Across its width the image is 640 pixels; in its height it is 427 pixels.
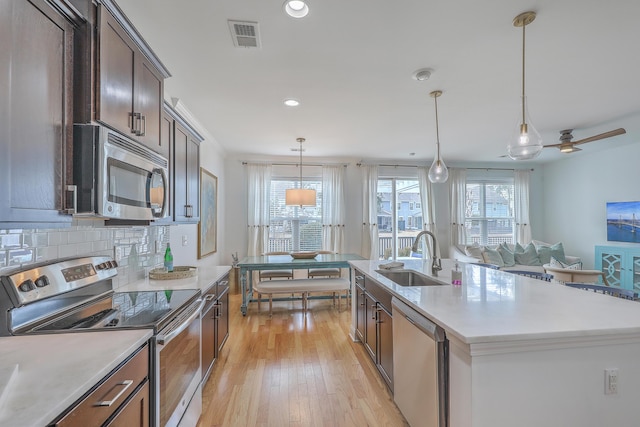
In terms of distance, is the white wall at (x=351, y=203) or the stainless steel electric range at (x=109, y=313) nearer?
the stainless steel electric range at (x=109, y=313)

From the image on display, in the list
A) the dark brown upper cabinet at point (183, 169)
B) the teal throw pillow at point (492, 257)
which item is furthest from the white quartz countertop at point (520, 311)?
the teal throw pillow at point (492, 257)

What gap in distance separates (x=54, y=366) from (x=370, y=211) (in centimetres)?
537

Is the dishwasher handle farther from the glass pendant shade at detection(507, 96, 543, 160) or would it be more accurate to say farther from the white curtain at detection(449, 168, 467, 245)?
the white curtain at detection(449, 168, 467, 245)

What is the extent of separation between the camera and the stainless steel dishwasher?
1.38 m

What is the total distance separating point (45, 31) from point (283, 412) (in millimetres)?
2376

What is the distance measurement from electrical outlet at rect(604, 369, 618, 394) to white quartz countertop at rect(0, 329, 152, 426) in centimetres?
195

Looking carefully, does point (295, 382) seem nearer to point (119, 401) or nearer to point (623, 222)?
point (119, 401)

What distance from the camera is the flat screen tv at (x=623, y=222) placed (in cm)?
457

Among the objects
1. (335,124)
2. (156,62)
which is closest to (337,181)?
(335,124)

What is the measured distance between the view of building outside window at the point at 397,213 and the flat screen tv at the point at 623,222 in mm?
3039

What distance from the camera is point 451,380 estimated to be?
4.31 ft

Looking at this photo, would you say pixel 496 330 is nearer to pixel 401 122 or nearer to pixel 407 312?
pixel 407 312

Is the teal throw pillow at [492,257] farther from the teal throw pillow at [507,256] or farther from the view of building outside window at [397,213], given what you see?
the view of building outside window at [397,213]

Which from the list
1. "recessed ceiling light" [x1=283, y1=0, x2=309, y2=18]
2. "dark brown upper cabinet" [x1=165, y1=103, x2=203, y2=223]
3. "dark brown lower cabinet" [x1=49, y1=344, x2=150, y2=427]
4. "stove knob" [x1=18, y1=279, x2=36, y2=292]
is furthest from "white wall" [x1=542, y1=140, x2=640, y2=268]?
"stove knob" [x1=18, y1=279, x2=36, y2=292]
